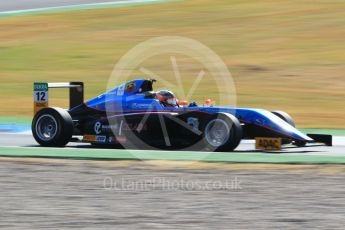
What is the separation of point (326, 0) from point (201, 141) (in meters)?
22.2

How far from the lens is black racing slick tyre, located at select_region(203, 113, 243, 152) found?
1280cm

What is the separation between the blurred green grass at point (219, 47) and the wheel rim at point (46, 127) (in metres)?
6.07

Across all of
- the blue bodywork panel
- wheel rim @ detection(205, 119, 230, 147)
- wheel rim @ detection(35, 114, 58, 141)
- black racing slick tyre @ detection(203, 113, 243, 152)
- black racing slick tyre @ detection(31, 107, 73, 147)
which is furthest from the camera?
wheel rim @ detection(35, 114, 58, 141)

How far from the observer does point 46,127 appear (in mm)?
14375

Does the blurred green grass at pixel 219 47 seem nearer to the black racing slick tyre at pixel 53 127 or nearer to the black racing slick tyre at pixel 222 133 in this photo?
the black racing slick tyre at pixel 222 133

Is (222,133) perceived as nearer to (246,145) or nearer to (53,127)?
(246,145)

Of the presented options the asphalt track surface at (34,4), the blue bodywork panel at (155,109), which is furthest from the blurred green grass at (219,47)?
the blue bodywork panel at (155,109)

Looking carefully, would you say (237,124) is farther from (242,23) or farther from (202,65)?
(242,23)

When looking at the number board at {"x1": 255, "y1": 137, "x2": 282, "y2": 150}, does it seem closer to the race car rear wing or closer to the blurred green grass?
the race car rear wing

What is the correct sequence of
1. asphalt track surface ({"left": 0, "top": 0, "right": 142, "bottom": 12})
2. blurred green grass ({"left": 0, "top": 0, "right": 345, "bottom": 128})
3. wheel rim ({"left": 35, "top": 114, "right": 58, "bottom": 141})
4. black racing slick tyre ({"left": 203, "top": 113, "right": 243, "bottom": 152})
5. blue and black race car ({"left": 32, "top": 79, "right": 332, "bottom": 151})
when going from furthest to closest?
asphalt track surface ({"left": 0, "top": 0, "right": 142, "bottom": 12}) < blurred green grass ({"left": 0, "top": 0, "right": 345, "bottom": 128}) < wheel rim ({"left": 35, "top": 114, "right": 58, "bottom": 141}) < blue and black race car ({"left": 32, "top": 79, "right": 332, "bottom": 151}) < black racing slick tyre ({"left": 203, "top": 113, "right": 243, "bottom": 152})

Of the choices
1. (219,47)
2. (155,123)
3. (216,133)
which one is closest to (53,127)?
(155,123)

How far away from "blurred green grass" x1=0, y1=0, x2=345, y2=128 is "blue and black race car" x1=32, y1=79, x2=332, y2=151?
16.1 feet

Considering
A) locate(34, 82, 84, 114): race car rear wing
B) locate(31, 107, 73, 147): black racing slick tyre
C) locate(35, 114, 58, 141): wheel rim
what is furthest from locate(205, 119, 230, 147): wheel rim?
locate(34, 82, 84, 114): race car rear wing

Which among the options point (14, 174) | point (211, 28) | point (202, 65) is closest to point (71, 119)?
point (14, 174)
